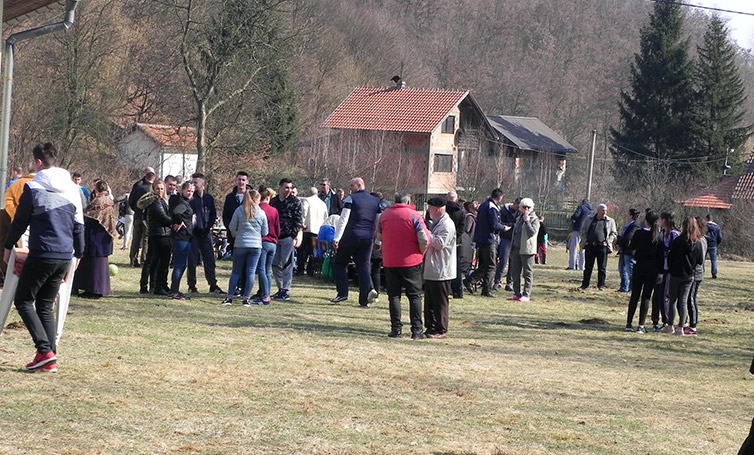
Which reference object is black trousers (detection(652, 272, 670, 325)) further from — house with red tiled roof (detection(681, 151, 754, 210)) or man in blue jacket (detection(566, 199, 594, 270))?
house with red tiled roof (detection(681, 151, 754, 210))

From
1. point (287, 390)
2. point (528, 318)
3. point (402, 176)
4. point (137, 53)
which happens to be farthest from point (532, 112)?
point (287, 390)

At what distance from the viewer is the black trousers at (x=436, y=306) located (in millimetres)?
12500

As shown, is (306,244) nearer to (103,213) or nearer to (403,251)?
(103,213)

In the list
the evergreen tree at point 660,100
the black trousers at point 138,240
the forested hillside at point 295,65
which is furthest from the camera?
the evergreen tree at point 660,100

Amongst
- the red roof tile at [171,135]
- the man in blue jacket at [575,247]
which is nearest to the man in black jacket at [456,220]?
the man in blue jacket at [575,247]

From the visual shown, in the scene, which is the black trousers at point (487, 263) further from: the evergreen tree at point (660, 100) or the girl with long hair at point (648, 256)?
the evergreen tree at point (660, 100)

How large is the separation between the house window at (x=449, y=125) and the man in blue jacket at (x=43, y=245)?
5603 cm

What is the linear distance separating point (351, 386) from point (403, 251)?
3375mm

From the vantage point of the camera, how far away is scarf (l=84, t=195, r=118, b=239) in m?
13.7

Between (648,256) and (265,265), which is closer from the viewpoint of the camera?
(648,256)

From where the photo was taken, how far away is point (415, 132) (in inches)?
2437

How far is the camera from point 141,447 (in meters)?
6.48

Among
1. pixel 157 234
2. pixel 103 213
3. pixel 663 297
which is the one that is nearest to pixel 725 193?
pixel 663 297

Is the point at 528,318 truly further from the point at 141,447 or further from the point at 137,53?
the point at 137,53
